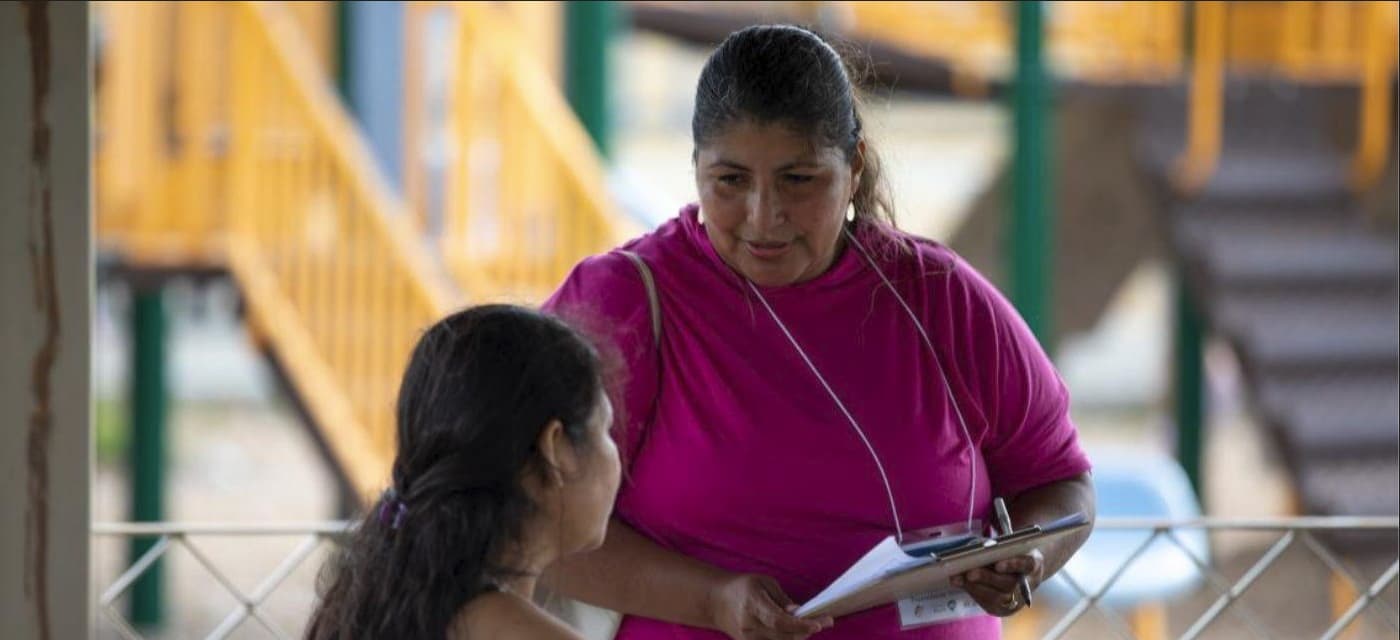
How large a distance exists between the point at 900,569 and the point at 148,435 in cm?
708

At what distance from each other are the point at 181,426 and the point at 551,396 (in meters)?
15.2

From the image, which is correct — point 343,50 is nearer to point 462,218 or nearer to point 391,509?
point 462,218

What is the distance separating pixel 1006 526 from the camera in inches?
96.6

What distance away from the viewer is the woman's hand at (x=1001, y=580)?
2.38 meters

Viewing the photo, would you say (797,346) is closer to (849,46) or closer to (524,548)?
(849,46)

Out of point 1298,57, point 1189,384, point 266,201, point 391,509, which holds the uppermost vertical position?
point 1298,57

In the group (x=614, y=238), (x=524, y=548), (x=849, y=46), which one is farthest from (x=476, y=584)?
(x=614, y=238)

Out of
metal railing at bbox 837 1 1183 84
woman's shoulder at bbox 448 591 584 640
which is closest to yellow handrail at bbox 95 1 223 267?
metal railing at bbox 837 1 1183 84

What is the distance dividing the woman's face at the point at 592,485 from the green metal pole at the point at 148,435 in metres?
6.85

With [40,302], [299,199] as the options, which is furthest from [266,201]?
[40,302]

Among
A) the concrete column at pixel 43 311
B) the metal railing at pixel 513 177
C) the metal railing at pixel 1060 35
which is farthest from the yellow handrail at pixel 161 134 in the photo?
the concrete column at pixel 43 311

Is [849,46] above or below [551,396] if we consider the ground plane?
above

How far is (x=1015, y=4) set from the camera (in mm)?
7750

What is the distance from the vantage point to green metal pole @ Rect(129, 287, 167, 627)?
8688 mm
